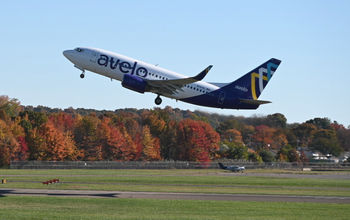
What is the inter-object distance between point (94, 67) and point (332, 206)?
30968 millimetres

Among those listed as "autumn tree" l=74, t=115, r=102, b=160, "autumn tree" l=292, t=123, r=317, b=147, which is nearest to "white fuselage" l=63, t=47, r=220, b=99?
"autumn tree" l=292, t=123, r=317, b=147

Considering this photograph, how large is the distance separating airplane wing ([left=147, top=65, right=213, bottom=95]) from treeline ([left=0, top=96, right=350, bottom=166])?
57.4m

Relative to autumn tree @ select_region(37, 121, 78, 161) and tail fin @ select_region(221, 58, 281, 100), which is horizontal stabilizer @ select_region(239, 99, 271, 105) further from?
autumn tree @ select_region(37, 121, 78, 161)

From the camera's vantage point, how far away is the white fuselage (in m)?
69.5

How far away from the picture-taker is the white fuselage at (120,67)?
69500mm

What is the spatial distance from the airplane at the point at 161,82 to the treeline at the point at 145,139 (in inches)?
2058

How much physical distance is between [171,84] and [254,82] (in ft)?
42.5

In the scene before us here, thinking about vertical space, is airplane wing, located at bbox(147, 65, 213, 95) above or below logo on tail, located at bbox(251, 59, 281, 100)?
below

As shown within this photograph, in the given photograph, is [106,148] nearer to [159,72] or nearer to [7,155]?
[7,155]

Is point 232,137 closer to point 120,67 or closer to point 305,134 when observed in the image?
point 305,134

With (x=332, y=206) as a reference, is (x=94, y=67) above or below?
above

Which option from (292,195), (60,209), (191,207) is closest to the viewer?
(60,209)

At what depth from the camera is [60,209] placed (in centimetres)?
4888

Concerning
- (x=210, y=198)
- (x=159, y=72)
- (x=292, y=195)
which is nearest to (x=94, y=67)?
(x=159, y=72)
